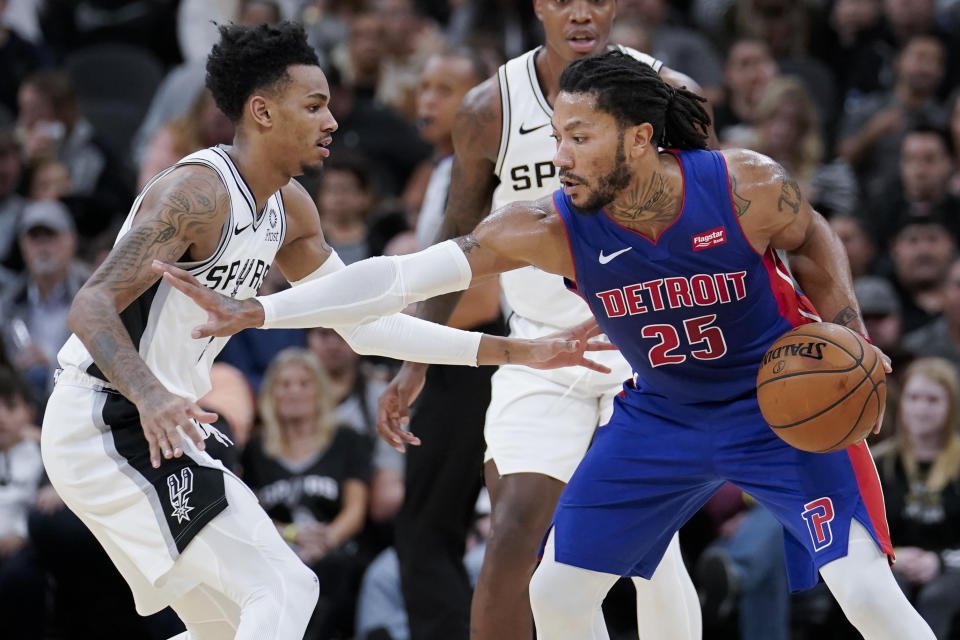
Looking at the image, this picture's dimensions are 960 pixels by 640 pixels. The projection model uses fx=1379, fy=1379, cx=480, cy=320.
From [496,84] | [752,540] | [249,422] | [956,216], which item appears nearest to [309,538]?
[249,422]

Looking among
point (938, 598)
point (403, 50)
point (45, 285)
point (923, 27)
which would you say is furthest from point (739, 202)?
point (403, 50)

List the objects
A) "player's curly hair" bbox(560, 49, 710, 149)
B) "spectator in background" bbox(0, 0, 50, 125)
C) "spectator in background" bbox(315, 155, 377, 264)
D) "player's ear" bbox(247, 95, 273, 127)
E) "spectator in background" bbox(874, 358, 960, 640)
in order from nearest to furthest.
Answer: "player's curly hair" bbox(560, 49, 710, 149)
"player's ear" bbox(247, 95, 273, 127)
"spectator in background" bbox(874, 358, 960, 640)
"spectator in background" bbox(315, 155, 377, 264)
"spectator in background" bbox(0, 0, 50, 125)

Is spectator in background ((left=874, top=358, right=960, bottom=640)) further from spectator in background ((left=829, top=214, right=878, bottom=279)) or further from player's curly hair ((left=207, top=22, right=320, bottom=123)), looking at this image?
player's curly hair ((left=207, top=22, right=320, bottom=123))

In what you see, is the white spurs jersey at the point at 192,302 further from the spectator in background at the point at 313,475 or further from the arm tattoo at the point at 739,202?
the spectator in background at the point at 313,475

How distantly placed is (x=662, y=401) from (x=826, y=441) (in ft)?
2.02

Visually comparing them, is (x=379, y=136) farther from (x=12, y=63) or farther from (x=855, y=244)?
(x=855, y=244)

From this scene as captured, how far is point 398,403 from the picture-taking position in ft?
17.1

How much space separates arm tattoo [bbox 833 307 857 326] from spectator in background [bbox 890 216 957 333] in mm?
4366

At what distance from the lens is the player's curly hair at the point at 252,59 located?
15.1 ft

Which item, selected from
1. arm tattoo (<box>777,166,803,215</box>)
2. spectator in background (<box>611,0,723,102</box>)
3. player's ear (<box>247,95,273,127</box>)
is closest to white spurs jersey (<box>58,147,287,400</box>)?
player's ear (<box>247,95,273,127</box>)

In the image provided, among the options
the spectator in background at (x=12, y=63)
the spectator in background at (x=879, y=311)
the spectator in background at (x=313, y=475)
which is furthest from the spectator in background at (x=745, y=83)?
the spectator in background at (x=12, y=63)

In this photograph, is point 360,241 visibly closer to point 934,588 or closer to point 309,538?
point 309,538

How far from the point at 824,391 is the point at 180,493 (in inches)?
78.0

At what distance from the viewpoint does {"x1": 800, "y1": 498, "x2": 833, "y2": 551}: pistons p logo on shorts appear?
13.8 ft
